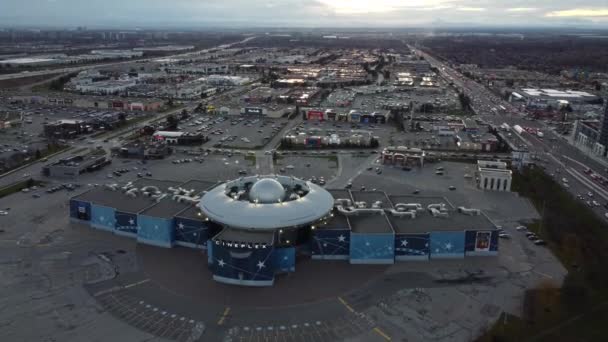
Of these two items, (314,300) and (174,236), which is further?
(174,236)

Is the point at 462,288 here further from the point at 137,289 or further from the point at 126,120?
the point at 126,120

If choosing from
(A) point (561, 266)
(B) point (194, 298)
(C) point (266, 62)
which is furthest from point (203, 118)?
(C) point (266, 62)

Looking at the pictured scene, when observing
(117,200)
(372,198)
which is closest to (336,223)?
(372,198)

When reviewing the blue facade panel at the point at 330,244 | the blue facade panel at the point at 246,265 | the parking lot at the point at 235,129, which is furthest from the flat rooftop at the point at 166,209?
the parking lot at the point at 235,129

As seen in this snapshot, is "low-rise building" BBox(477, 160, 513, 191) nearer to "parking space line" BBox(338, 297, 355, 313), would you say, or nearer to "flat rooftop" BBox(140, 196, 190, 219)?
"parking space line" BBox(338, 297, 355, 313)

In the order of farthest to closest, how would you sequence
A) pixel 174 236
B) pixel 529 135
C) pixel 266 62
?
pixel 266 62
pixel 529 135
pixel 174 236

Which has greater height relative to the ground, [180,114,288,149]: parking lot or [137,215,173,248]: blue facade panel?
[180,114,288,149]: parking lot

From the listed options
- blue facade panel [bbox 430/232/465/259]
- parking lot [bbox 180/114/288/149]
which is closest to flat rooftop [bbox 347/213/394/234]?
blue facade panel [bbox 430/232/465/259]
